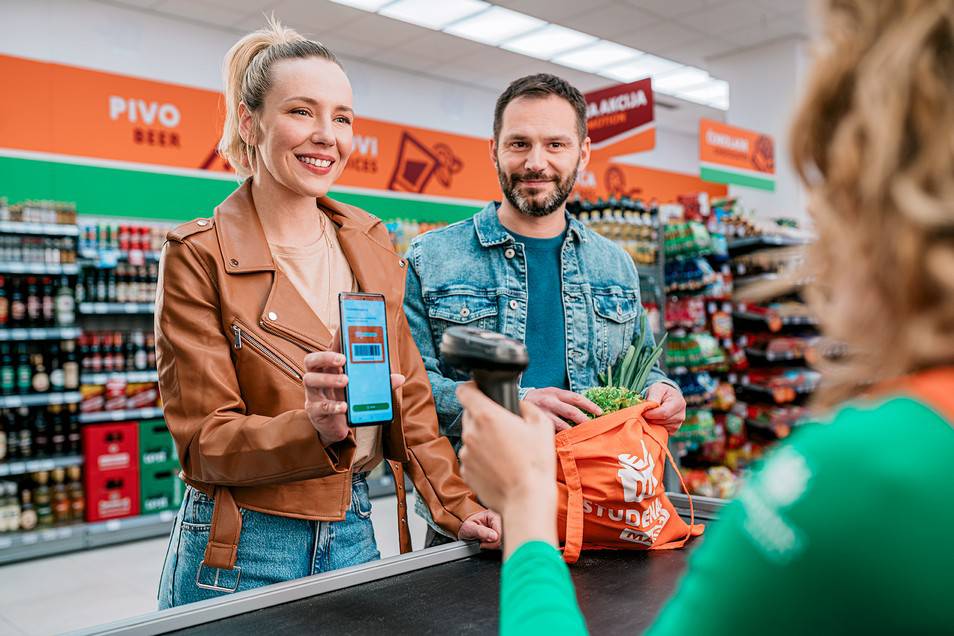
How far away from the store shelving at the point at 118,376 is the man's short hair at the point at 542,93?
4.21 m

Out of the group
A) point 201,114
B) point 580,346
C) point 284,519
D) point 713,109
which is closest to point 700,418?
point 580,346

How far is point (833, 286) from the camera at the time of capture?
583mm

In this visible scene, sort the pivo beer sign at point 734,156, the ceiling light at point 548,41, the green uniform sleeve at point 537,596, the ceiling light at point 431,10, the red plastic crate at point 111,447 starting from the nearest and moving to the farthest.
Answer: the green uniform sleeve at point 537,596
the red plastic crate at point 111,447
the pivo beer sign at point 734,156
the ceiling light at point 431,10
the ceiling light at point 548,41

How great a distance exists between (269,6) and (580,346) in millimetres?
6233

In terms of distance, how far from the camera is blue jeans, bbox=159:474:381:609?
4.91 feet

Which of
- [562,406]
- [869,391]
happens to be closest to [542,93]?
[562,406]

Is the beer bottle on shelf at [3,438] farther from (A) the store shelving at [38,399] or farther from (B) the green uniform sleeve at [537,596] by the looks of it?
(B) the green uniform sleeve at [537,596]

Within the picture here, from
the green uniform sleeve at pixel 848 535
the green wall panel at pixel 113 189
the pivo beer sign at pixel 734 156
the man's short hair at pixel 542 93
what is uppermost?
the pivo beer sign at pixel 734 156

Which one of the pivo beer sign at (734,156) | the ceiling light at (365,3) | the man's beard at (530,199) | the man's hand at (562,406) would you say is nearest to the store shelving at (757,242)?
the pivo beer sign at (734,156)

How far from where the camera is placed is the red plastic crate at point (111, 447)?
5309 mm

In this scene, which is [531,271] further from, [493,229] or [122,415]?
[122,415]

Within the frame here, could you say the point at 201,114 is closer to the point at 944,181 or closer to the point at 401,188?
the point at 401,188

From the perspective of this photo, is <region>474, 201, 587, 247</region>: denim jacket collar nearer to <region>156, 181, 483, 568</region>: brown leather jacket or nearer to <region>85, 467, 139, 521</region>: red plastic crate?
<region>156, 181, 483, 568</region>: brown leather jacket

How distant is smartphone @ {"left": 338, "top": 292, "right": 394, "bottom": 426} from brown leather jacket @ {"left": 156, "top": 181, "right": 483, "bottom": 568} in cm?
13
